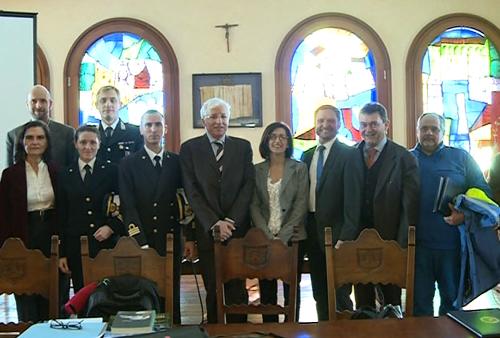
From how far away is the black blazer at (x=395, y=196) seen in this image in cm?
275

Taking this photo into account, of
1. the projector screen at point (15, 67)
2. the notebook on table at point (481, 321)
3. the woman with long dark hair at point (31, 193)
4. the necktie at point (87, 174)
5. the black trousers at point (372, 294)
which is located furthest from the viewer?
the projector screen at point (15, 67)

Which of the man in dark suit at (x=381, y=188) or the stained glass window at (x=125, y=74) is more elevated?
the stained glass window at (x=125, y=74)

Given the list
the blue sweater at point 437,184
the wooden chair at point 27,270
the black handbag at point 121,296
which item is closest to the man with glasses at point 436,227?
the blue sweater at point 437,184

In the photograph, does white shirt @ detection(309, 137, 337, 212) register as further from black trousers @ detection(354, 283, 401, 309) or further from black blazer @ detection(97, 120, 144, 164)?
black blazer @ detection(97, 120, 144, 164)

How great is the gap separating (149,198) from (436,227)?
1.46 metres

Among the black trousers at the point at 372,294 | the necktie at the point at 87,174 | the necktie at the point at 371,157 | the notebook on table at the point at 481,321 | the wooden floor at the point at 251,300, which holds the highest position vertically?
the necktie at the point at 371,157

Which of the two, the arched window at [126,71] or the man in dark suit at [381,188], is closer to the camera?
the man in dark suit at [381,188]

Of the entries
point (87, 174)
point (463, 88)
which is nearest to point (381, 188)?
point (87, 174)

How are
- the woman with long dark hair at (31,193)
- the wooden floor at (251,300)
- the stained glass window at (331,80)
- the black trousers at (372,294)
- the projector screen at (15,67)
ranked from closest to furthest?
the black trousers at (372,294) < the woman with long dark hair at (31,193) < the wooden floor at (251,300) < the projector screen at (15,67) < the stained glass window at (331,80)

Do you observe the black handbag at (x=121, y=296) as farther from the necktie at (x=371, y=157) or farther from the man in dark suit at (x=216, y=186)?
the necktie at (x=371, y=157)

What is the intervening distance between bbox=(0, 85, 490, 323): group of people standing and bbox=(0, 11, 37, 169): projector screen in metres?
1.50

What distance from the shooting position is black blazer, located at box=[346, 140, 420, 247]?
9.01ft

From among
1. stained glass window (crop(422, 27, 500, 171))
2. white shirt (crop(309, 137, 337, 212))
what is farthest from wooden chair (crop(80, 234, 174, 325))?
stained glass window (crop(422, 27, 500, 171))

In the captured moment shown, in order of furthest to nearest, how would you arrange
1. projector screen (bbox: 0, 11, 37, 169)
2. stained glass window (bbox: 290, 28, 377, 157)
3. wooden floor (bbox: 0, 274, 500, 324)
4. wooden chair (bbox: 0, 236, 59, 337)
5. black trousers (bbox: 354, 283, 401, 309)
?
stained glass window (bbox: 290, 28, 377, 157) < projector screen (bbox: 0, 11, 37, 169) < wooden floor (bbox: 0, 274, 500, 324) < black trousers (bbox: 354, 283, 401, 309) < wooden chair (bbox: 0, 236, 59, 337)
